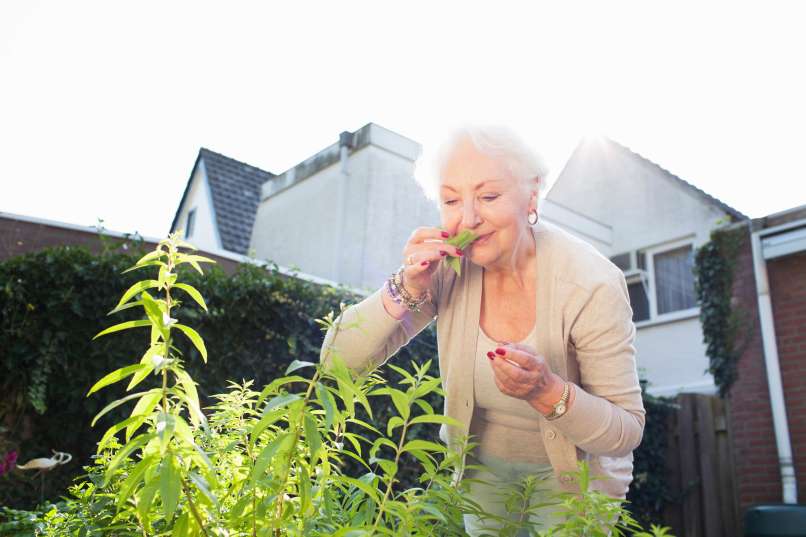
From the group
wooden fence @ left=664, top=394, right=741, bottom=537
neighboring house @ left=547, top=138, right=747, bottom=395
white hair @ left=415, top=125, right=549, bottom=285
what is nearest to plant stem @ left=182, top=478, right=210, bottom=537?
white hair @ left=415, top=125, right=549, bottom=285

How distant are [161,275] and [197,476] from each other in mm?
299

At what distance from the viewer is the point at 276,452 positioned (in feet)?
2.92

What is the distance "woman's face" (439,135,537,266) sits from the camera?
1.68 m

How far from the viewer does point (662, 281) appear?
12.0 metres

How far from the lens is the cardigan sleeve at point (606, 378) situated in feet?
4.93

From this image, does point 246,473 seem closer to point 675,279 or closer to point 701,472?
point 701,472

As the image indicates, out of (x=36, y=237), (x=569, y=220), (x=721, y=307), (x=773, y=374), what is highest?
(x=569, y=220)

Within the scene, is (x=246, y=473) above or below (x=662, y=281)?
below

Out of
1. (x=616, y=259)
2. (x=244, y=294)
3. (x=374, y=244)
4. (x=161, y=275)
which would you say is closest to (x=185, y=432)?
(x=161, y=275)

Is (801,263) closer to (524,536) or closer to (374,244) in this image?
(374,244)

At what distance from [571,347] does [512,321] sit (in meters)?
0.18

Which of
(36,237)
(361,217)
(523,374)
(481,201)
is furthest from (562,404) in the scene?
(361,217)

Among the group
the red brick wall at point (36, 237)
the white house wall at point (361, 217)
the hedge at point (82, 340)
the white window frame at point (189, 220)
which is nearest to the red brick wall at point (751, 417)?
the white house wall at point (361, 217)

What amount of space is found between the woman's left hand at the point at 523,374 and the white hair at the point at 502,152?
1.75ft
